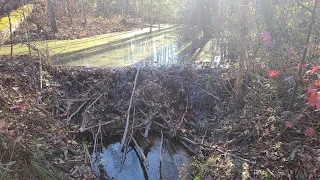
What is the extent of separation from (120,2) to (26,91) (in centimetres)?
1947

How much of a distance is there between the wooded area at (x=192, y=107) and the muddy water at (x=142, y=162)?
51 millimetres

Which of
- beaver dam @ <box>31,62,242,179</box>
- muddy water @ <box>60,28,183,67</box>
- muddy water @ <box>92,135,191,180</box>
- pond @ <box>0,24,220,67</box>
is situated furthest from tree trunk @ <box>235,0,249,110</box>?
muddy water @ <box>60,28,183,67</box>

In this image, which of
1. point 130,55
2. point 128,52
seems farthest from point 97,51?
point 130,55

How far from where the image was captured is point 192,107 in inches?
253

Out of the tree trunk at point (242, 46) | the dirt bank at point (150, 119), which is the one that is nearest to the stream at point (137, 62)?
the dirt bank at point (150, 119)

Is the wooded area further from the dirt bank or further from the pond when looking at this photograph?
the pond

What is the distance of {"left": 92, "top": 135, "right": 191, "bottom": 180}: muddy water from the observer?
4496 millimetres

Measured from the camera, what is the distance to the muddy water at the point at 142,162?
14.8ft

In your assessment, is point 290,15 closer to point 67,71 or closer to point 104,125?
point 104,125

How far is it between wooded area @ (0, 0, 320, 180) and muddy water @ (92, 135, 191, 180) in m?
0.05

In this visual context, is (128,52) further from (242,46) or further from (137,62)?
(242,46)

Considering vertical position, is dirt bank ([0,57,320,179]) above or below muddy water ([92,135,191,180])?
above

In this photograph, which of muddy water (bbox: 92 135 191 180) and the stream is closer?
muddy water (bbox: 92 135 191 180)

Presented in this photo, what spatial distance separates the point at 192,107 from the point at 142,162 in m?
2.23
